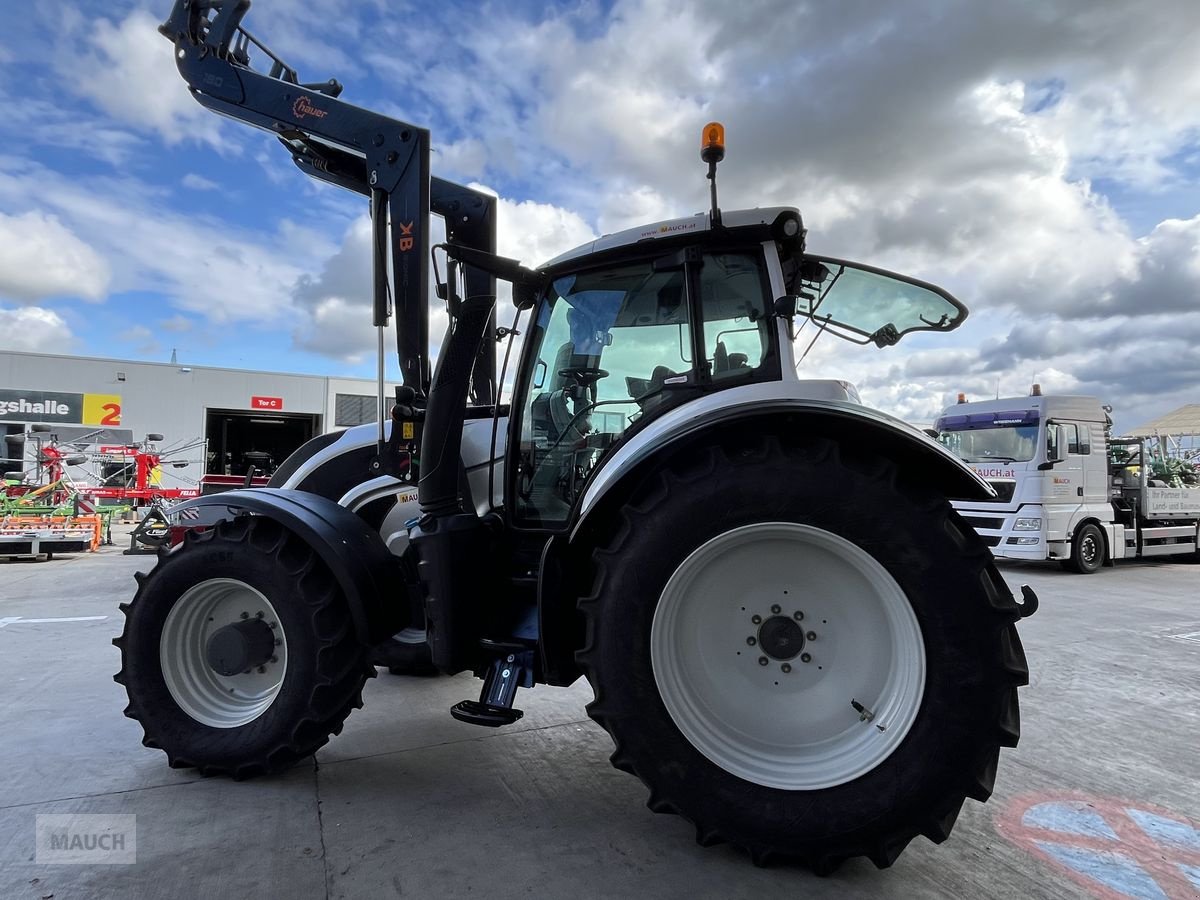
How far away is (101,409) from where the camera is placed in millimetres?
24484

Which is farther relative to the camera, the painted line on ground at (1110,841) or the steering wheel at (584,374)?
the steering wheel at (584,374)

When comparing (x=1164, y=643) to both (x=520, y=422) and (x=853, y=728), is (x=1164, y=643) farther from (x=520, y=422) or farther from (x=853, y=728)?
(x=520, y=422)

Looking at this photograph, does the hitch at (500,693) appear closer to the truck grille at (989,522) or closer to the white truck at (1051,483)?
the white truck at (1051,483)

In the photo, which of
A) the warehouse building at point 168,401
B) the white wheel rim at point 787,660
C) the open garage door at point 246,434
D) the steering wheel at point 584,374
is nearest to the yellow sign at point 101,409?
the warehouse building at point 168,401

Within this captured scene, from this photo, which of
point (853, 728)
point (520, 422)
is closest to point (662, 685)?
point (853, 728)

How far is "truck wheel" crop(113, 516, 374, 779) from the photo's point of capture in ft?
10.0

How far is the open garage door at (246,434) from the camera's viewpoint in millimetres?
26953

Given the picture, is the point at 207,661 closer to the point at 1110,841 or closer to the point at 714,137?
the point at 714,137

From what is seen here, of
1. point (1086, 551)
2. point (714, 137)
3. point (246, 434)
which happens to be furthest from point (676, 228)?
point (246, 434)

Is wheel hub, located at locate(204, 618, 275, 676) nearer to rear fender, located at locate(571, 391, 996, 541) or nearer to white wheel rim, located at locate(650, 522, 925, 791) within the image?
rear fender, located at locate(571, 391, 996, 541)

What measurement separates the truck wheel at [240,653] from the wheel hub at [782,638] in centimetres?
174

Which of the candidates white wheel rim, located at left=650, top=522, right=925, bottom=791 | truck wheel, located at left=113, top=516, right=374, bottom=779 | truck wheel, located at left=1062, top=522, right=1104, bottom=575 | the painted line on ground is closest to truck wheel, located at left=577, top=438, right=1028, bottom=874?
white wheel rim, located at left=650, top=522, right=925, bottom=791

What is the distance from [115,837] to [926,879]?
2.89m

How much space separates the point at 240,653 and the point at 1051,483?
11.2 metres
